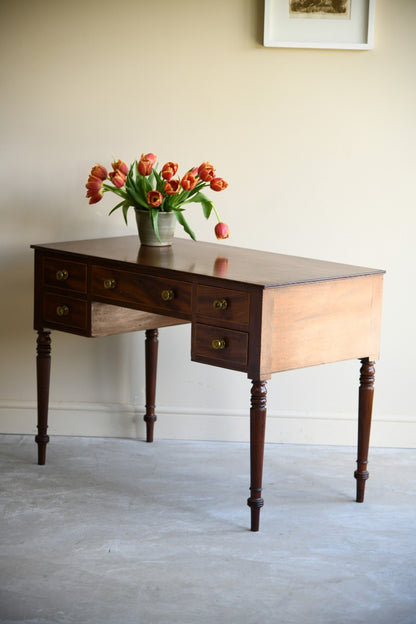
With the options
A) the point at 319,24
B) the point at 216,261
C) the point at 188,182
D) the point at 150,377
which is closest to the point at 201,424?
the point at 150,377

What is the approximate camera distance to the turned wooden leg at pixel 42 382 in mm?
3496

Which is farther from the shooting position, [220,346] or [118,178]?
[118,178]

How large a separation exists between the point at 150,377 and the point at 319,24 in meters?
1.44

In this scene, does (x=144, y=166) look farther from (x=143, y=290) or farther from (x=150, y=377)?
(x=150, y=377)

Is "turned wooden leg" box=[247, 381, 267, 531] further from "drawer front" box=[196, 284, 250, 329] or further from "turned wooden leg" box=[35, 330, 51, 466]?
"turned wooden leg" box=[35, 330, 51, 466]

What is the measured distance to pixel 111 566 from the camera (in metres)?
2.72

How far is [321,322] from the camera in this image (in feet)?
9.68

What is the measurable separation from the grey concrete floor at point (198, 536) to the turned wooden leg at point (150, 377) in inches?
3.5

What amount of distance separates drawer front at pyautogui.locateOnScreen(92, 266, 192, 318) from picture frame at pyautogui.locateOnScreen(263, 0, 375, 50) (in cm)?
108

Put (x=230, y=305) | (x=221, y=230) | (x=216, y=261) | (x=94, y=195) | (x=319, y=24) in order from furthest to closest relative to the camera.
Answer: (x=319, y=24), (x=94, y=195), (x=221, y=230), (x=216, y=261), (x=230, y=305)

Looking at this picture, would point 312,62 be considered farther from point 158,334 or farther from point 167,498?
point 167,498

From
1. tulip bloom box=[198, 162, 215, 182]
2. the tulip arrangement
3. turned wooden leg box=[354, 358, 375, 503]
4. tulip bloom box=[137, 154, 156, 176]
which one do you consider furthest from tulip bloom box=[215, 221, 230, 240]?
turned wooden leg box=[354, 358, 375, 503]

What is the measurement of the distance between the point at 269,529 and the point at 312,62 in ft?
5.59

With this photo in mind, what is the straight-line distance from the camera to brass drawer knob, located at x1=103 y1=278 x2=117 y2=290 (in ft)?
10.6
